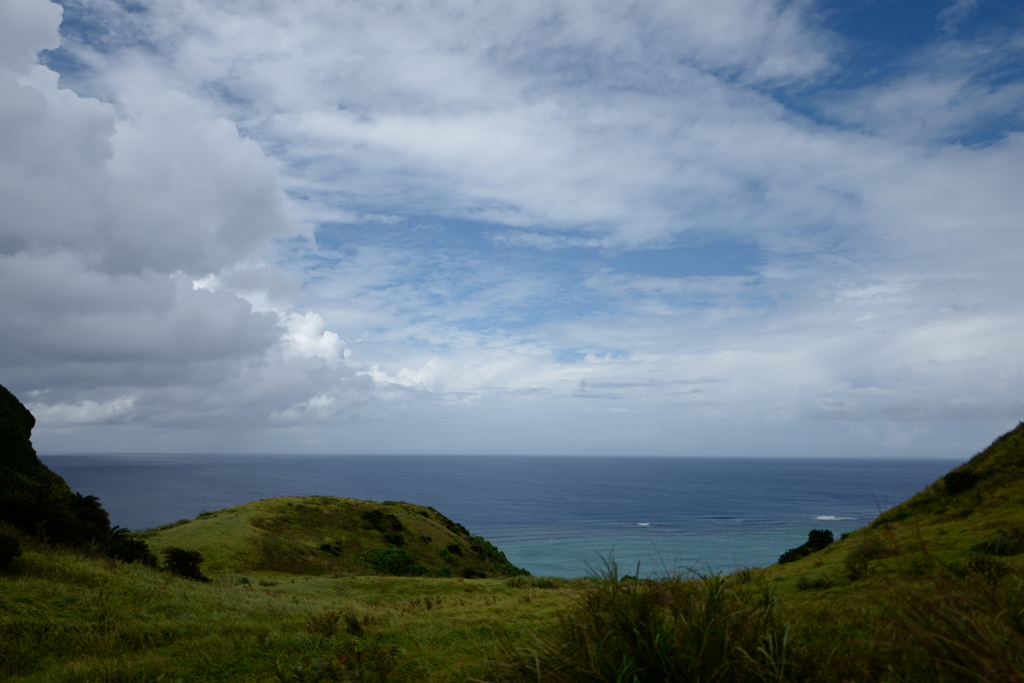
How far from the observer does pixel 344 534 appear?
1722 inches

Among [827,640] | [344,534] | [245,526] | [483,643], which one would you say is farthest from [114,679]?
[344,534]

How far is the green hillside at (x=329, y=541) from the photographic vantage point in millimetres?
31484

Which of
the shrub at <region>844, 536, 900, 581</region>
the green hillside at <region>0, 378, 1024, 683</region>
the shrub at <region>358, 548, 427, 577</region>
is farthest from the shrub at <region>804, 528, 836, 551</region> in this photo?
the shrub at <region>358, 548, 427, 577</region>

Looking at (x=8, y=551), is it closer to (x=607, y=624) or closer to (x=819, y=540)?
(x=607, y=624)

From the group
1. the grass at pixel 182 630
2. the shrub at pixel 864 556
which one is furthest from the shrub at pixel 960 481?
the grass at pixel 182 630

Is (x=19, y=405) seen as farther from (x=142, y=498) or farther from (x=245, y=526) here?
(x=142, y=498)

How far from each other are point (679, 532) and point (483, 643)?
98752 mm

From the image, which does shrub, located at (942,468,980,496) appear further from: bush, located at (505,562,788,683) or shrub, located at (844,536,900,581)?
bush, located at (505,562,788,683)

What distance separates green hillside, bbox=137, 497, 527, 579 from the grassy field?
12.5 m

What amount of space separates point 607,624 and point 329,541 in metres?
39.6

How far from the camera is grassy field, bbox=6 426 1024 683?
15.9ft

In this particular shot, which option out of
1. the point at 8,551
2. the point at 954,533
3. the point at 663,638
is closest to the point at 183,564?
the point at 8,551

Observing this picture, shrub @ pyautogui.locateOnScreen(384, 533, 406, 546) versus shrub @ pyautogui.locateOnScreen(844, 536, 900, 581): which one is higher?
shrub @ pyautogui.locateOnScreen(844, 536, 900, 581)

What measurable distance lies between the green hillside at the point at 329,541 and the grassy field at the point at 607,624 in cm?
1251
